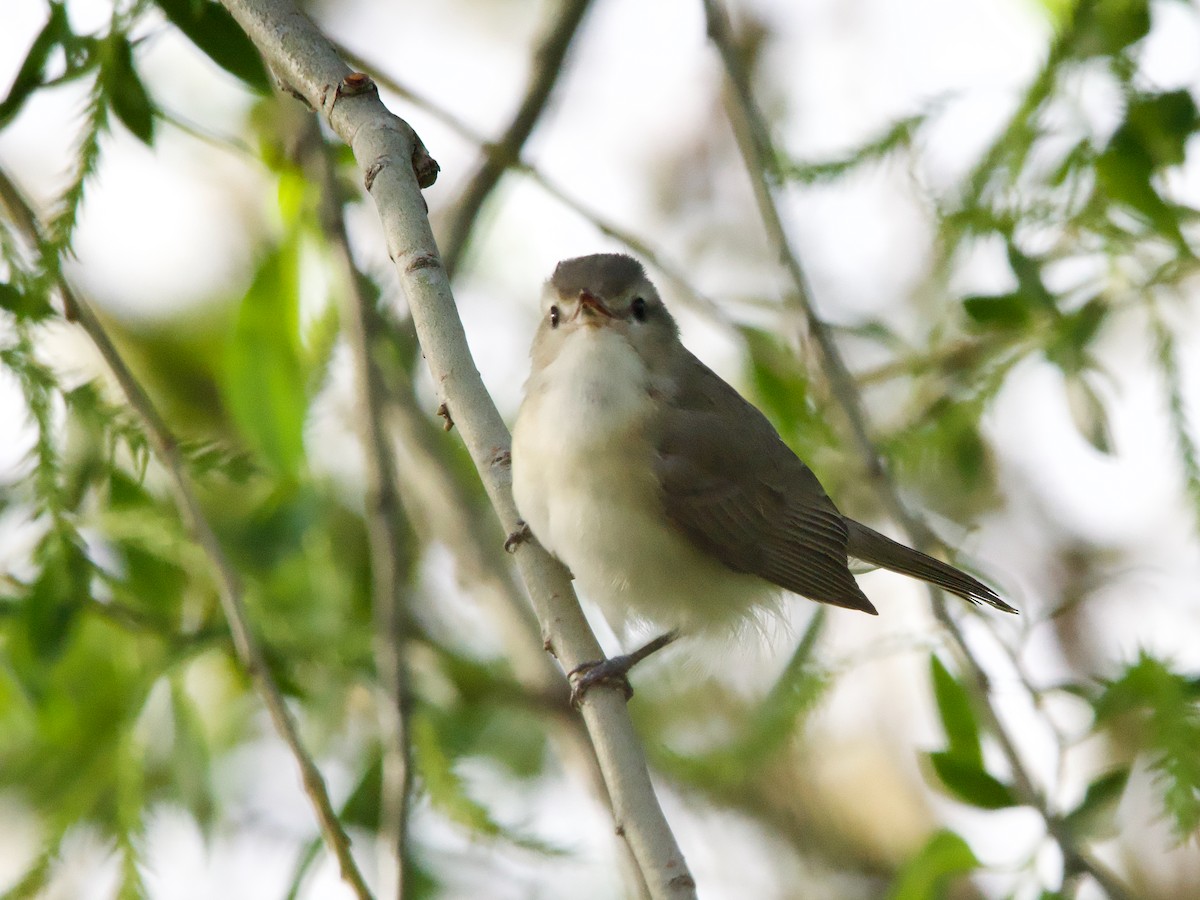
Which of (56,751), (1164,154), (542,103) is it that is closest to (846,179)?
(1164,154)

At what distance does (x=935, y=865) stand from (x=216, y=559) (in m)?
1.58

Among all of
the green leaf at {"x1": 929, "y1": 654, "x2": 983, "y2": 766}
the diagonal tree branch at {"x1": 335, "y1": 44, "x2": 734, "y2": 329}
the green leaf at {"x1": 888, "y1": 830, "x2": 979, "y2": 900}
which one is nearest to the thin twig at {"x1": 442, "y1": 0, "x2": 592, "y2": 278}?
the diagonal tree branch at {"x1": 335, "y1": 44, "x2": 734, "y2": 329}

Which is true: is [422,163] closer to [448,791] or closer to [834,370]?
[834,370]

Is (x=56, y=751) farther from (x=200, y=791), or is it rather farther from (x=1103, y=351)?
(x=1103, y=351)

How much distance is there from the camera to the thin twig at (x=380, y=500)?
276 cm

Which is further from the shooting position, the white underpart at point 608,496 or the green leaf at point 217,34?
the white underpart at point 608,496

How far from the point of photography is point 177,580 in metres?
3.25

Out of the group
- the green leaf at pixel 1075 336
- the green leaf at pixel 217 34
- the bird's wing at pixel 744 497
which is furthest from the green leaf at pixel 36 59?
the green leaf at pixel 1075 336

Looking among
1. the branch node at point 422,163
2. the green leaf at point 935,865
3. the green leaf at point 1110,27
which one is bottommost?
the green leaf at point 935,865

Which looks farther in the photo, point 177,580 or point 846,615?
point 846,615

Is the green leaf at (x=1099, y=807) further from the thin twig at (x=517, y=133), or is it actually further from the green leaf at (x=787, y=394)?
the thin twig at (x=517, y=133)

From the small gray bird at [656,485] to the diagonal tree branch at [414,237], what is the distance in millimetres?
646

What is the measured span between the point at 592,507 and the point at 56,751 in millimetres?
1486

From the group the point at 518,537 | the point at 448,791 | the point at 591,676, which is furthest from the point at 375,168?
the point at 448,791
